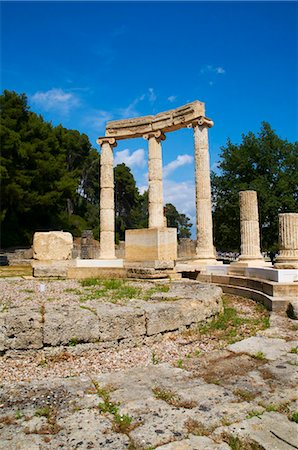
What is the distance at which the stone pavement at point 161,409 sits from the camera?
2467mm

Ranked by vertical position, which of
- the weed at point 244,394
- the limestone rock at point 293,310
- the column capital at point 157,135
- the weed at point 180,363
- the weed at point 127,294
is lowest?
the weed at point 180,363

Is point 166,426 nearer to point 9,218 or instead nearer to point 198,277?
point 198,277

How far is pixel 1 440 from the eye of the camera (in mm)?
2480

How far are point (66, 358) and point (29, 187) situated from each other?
27.9 meters

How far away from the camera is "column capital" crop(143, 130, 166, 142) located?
1727 centimetres

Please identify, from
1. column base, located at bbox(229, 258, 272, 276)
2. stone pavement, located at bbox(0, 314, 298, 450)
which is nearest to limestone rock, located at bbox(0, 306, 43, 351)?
stone pavement, located at bbox(0, 314, 298, 450)

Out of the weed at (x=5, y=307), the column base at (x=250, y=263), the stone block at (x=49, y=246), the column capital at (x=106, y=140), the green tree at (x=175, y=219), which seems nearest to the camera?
the weed at (x=5, y=307)

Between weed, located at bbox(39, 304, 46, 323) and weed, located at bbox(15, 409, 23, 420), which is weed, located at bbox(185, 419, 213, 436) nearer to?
weed, located at bbox(15, 409, 23, 420)

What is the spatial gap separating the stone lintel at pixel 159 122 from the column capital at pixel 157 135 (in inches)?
4.3

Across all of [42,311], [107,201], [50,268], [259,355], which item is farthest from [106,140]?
[259,355]

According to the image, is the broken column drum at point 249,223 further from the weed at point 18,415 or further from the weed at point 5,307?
the weed at point 18,415

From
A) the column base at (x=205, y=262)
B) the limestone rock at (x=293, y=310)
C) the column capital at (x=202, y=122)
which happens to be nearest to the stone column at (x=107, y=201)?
the column capital at (x=202, y=122)

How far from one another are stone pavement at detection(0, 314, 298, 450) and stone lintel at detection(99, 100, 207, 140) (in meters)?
13.4

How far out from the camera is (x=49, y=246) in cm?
1139
